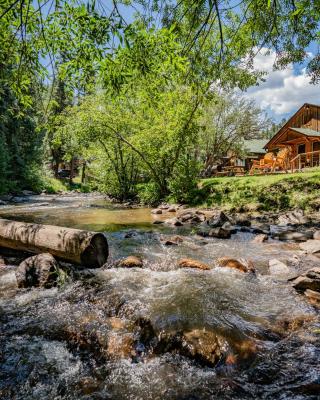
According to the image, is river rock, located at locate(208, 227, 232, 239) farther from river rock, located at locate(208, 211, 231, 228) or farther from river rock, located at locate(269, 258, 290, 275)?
river rock, located at locate(269, 258, 290, 275)

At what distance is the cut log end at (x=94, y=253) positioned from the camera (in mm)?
4938

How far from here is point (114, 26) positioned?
3.46m

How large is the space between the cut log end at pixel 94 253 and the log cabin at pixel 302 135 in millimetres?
27298

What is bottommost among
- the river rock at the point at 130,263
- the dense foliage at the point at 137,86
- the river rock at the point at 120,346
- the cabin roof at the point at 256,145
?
the river rock at the point at 120,346

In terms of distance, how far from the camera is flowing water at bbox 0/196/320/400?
7.99 feet

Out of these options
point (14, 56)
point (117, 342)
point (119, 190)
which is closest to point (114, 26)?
point (14, 56)

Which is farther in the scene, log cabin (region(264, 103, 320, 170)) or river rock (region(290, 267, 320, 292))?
log cabin (region(264, 103, 320, 170))

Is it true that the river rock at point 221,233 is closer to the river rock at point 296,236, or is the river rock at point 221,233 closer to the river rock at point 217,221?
the river rock at point 296,236

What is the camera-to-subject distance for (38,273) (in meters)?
4.63

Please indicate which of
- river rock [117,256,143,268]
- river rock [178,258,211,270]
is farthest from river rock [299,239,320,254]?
river rock [117,256,143,268]

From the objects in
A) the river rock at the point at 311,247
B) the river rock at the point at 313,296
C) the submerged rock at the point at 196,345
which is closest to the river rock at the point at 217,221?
→ the river rock at the point at 311,247

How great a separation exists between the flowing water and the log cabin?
89.2ft

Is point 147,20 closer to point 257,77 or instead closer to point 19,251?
point 19,251

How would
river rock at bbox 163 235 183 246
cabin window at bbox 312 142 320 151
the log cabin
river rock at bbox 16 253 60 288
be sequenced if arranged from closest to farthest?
1. river rock at bbox 16 253 60 288
2. river rock at bbox 163 235 183 246
3. the log cabin
4. cabin window at bbox 312 142 320 151
